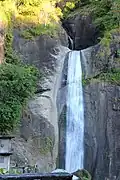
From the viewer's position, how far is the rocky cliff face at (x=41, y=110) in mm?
16156

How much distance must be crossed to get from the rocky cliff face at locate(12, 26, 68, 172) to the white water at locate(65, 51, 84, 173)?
0.64m

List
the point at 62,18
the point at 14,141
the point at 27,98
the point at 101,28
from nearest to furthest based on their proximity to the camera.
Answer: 1. the point at 14,141
2. the point at 27,98
3. the point at 101,28
4. the point at 62,18

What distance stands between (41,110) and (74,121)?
1.82m

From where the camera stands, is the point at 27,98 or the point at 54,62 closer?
the point at 27,98

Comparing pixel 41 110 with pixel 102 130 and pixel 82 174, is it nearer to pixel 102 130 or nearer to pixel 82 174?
pixel 102 130

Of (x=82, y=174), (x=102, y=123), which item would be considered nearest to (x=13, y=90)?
(x=102, y=123)

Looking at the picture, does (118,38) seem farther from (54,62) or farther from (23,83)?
(23,83)

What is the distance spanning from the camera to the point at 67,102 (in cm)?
1842

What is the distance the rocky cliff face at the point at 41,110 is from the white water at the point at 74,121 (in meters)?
0.64

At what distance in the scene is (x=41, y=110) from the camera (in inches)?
680

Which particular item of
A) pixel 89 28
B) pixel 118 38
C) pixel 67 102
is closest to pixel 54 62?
pixel 67 102

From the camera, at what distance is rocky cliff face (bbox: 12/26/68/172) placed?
53.0ft

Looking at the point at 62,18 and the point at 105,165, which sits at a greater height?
the point at 62,18

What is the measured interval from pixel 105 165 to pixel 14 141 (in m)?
4.28
